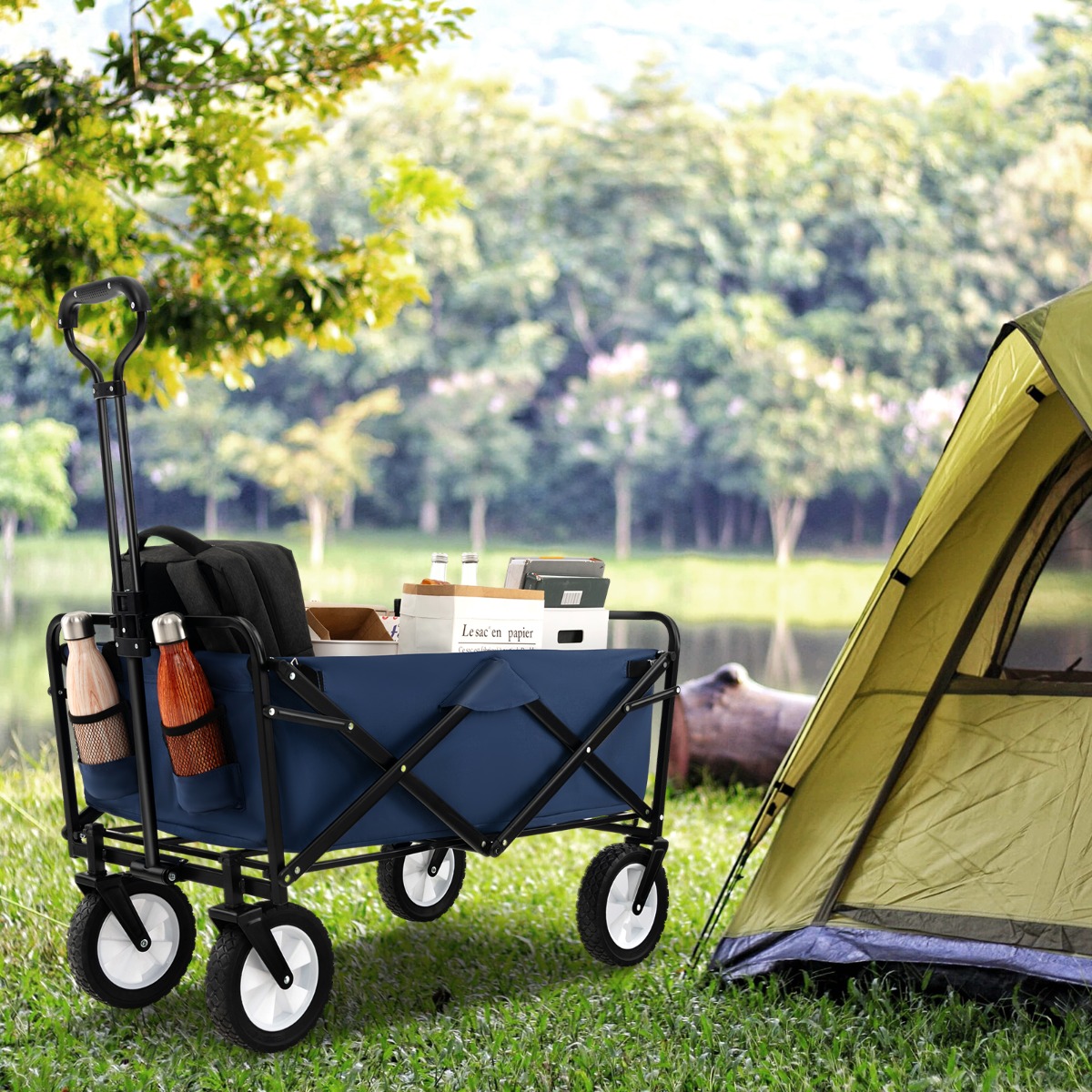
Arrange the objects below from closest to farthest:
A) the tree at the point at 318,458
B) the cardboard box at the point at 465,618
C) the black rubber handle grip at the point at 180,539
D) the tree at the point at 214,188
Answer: the black rubber handle grip at the point at 180,539, the cardboard box at the point at 465,618, the tree at the point at 214,188, the tree at the point at 318,458

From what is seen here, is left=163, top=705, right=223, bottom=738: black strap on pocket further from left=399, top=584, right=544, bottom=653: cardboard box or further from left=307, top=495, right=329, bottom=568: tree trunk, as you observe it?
left=307, top=495, right=329, bottom=568: tree trunk

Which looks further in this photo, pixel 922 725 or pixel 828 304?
pixel 828 304

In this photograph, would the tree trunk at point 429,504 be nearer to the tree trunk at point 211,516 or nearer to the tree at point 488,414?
the tree at point 488,414

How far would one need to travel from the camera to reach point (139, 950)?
326cm

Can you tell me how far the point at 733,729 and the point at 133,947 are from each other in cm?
344

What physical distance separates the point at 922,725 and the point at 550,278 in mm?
26864

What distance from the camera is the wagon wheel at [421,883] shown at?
13.4 ft

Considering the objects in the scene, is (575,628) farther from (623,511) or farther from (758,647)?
(623,511)

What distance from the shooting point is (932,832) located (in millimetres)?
3578

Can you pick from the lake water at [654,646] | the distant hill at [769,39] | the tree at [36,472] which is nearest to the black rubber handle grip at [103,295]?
the lake water at [654,646]

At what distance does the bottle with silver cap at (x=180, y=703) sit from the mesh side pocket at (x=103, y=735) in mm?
249

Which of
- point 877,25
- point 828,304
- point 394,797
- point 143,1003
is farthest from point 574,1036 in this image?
point 877,25

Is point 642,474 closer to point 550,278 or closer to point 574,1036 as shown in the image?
point 550,278

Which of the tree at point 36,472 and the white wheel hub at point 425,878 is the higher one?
the tree at point 36,472
